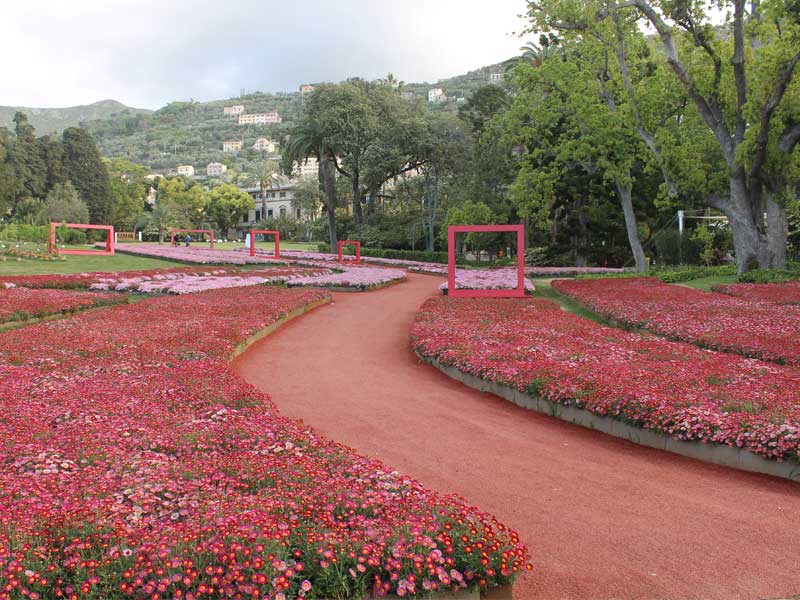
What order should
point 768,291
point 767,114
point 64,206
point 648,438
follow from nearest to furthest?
point 648,438, point 768,291, point 767,114, point 64,206

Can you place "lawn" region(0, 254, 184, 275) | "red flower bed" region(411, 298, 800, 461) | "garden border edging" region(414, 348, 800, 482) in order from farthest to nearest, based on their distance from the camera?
1. "lawn" region(0, 254, 184, 275)
2. "red flower bed" region(411, 298, 800, 461)
3. "garden border edging" region(414, 348, 800, 482)

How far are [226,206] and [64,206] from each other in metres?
36.7

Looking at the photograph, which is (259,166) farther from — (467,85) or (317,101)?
(467,85)

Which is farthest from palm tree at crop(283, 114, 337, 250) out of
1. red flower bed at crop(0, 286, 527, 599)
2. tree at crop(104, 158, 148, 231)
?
red flower bed at crop(0, 286, 527, 599)

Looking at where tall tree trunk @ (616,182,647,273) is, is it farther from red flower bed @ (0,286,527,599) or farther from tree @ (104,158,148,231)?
tree @ (104,158,148,231)

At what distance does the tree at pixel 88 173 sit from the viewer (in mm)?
67562

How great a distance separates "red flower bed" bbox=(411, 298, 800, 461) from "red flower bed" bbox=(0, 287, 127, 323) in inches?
310

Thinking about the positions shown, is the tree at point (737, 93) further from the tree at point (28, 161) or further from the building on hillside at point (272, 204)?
the building on hillside at point (272, 204)

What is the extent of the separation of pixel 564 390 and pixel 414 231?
3896cm

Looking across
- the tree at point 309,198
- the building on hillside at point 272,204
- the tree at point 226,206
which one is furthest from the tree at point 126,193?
the tree at point 309,198

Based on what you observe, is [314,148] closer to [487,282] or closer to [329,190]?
[329,190]

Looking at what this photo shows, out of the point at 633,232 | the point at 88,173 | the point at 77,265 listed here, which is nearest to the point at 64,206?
the point at 88,173

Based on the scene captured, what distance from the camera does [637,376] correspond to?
820cm

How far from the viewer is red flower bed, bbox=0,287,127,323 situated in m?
13.5
